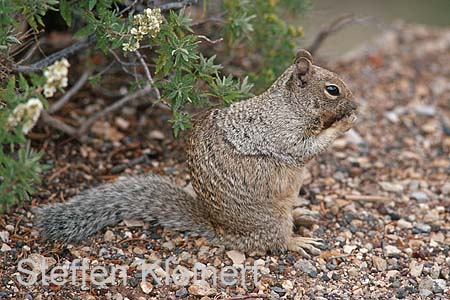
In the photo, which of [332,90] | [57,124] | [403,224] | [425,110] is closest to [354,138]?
→ [425,110]

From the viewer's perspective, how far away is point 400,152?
5168 mm

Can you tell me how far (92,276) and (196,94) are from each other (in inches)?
42.5

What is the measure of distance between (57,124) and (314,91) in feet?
5.74

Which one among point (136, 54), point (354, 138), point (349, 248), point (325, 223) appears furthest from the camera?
point (354, 138)

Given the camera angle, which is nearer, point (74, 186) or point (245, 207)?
point (245, 207)

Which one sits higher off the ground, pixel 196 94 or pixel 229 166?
pixel 196 94

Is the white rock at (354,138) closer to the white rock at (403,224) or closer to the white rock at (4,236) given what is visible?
the white rock at (403,224)

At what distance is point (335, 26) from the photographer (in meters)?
5.36

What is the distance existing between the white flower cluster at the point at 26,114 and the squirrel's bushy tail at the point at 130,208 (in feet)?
3.59

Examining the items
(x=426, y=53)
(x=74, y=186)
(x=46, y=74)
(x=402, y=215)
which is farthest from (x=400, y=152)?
(x=46, y=74)

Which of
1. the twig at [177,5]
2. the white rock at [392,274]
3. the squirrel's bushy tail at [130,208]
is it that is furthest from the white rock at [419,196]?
the twig at [177,5]

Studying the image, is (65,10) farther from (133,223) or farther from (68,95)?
(133,223)

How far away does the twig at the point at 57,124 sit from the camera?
14.4 feet

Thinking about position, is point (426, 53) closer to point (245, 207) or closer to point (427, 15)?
point (427, 15)
